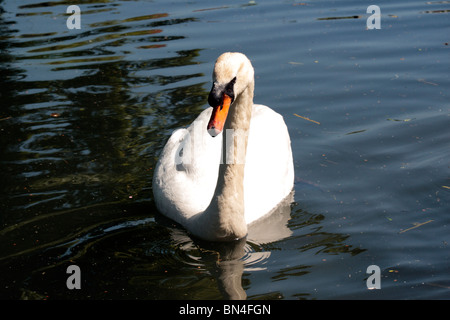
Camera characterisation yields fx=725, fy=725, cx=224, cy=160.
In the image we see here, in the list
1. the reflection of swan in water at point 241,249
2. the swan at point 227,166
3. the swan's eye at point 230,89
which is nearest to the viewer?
the swan's eye at point 230,89

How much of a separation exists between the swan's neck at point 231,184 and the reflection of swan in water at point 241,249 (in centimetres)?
13

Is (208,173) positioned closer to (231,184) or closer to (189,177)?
(189,177)

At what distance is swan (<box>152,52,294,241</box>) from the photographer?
5852mm

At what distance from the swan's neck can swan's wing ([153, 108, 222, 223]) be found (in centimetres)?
47

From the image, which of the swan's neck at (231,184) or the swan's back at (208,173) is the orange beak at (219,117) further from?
the swan's back at (208,173)

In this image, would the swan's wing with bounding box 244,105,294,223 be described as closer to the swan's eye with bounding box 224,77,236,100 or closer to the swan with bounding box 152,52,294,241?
the swan with bounding box 152,52,294,241

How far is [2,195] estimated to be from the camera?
770cm

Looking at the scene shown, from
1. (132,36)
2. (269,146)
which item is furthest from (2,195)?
(132,36)

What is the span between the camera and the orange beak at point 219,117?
5596 mm

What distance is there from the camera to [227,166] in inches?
255

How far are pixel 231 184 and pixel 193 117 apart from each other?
322 cm

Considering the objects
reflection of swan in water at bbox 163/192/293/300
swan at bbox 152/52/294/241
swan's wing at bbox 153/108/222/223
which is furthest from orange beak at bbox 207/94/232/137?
swan's wing at bbox 153/108/222/223

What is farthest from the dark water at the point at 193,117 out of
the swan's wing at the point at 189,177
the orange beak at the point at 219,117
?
the orange beak at the point at 219,117
